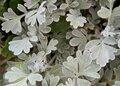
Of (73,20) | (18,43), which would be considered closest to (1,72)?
(18,43)

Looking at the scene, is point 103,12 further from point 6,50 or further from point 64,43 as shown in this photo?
point 6,50

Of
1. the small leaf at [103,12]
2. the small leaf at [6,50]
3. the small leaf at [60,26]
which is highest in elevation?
the small leaf at [103,12]

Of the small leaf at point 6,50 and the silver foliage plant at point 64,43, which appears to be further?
the small leaf at point 6,50

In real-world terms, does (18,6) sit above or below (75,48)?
above

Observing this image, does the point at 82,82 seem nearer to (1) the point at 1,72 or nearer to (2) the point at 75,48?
(2) the point at 75,48

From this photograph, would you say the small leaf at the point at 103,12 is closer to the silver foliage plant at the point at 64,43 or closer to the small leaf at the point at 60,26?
the silver foliage plant at the point at 64,43

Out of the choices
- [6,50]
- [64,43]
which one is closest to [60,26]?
[64,43]

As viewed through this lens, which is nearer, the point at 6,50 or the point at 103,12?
the point at 103,12

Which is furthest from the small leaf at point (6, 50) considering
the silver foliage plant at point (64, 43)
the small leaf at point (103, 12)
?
the small leaf at point (103, 12)
